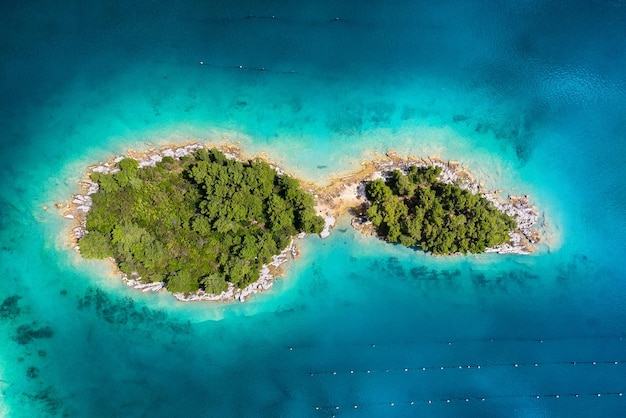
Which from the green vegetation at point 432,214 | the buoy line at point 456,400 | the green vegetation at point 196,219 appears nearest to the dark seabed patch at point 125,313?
the green vegetation at point 196,219

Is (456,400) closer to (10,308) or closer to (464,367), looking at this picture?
(464,367)

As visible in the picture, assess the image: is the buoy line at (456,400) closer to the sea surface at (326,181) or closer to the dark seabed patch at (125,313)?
the sea surface at (326,181)

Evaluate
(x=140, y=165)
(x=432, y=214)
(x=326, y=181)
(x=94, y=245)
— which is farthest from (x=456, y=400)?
(x=140, y=165)

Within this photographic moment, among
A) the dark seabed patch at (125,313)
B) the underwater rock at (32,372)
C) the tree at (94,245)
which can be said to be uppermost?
the tree at (94,245)

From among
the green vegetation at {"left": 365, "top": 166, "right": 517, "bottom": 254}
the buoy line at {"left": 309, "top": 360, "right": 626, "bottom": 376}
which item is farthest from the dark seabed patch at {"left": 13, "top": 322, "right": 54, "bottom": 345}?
the green vegetation at {"left": 365, "top": 166, "right": 517, "bottom": 254}

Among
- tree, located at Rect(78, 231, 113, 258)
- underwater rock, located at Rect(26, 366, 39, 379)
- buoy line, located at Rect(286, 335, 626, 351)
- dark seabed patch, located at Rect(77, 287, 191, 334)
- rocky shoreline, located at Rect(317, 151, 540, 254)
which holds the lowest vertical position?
underwater rock, located at Rect(26, 366, 39, 379)

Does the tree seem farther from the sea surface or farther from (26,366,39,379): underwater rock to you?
(26,366,39,379): underwater rock
